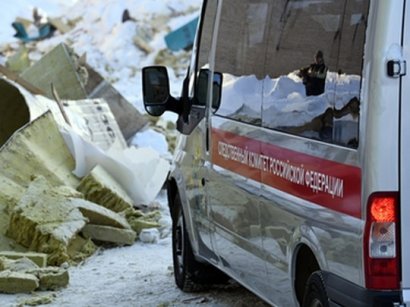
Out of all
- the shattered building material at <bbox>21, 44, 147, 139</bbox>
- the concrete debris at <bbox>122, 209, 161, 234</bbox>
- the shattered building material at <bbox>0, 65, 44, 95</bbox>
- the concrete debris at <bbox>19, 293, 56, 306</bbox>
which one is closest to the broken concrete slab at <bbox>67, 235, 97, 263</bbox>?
the concrete debris at <bbox>122, 209, 161, 234</bbox>

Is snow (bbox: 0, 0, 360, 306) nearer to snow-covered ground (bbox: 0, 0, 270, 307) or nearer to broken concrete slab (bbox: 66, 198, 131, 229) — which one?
snow-covered ground (bbox: 0, 0, 270, 307)

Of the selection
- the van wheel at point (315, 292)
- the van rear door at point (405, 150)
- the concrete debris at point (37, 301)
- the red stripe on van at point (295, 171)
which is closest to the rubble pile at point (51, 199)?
the concrete debris at point (37, 301)

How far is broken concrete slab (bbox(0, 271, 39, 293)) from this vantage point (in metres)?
9.26

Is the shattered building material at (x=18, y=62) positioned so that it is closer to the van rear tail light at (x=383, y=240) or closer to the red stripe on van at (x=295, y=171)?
the red stripe on van at (x=295, y=171)

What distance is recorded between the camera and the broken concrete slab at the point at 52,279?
9461 millimetres

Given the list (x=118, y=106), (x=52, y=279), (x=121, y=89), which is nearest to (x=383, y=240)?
(x=52, y=279)

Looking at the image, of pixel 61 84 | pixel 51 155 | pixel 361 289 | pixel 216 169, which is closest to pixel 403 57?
pixel 361 289

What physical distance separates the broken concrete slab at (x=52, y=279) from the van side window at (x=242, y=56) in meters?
2.58

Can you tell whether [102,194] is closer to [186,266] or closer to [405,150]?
[186,266]

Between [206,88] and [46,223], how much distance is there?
3.23m

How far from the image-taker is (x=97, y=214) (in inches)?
443

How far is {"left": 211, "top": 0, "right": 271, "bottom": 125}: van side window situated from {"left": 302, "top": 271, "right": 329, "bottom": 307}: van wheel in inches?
44.1

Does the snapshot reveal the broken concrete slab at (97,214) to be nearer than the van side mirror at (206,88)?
No

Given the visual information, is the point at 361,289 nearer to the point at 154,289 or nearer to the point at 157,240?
the point at 154,289
